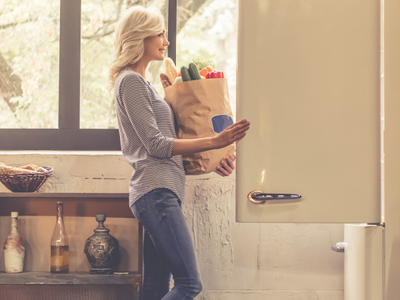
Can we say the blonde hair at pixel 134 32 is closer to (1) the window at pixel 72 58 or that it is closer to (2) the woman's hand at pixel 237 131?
(2) the woman's hand at pixel 237 131

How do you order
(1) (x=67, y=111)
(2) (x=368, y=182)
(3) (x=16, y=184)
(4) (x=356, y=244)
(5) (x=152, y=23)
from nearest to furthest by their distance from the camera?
(2) (x=368, y=182)
(4) (x=356, y=244)
(5) (x=152, y=23)
(3) (x=16, y=184)
(1) (x=67, y=111)

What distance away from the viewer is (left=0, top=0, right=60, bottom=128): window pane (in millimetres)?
2619

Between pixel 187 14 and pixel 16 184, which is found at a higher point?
pixel 187 14

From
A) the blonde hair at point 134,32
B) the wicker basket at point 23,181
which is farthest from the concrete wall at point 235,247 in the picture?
the blonde hair at point 134,32

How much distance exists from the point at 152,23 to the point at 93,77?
0.81 metres

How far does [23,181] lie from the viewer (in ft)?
7.40

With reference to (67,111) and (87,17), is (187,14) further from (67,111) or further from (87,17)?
(67,111)

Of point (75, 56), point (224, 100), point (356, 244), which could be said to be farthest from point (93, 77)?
point (356, 244)

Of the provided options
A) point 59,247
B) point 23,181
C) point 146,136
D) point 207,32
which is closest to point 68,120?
point 23,181

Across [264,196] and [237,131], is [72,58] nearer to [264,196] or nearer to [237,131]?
[237,131]

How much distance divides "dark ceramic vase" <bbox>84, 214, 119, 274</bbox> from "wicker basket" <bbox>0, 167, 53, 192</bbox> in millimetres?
339

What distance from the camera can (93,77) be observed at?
2.62 meters

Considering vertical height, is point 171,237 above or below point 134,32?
below

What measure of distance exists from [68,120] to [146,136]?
3.15 feet
